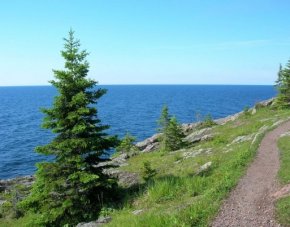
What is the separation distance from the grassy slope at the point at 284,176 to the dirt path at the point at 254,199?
0.27 metres

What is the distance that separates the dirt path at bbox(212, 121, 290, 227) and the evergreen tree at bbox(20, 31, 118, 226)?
23.8 feet

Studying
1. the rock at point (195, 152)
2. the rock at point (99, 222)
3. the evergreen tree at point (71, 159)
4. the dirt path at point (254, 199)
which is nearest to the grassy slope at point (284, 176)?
the dirt path at point (254, 199)

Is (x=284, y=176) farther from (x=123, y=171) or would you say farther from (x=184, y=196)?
(x=123, y=171)

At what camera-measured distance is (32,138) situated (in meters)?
72.4

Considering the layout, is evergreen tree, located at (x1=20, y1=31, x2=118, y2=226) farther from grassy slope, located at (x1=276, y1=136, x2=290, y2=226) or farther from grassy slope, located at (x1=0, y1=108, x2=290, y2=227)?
grassy slope, located at (x1=276, y1=136, x2=290, y2=226)

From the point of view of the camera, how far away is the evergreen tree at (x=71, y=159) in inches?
717

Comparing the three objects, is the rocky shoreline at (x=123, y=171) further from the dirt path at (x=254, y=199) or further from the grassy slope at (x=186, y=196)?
the dirt path at (x=254, y=199)

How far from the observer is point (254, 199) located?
1442 cm

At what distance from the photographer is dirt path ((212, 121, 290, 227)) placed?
12344 millimetres

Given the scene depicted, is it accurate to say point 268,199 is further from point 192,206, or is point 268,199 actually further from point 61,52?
point 61,52

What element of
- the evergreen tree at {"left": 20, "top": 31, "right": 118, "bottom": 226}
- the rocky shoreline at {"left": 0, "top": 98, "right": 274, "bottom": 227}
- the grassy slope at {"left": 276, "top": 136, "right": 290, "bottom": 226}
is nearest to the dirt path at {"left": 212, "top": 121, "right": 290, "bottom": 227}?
the grassy slope at {"left": 276, "top": 136, "right": 290, "bottom": 226}

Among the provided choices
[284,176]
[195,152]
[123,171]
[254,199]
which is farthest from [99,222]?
[195,152]

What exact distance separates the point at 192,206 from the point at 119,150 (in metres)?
36.5

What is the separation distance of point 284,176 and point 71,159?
10.8 m
